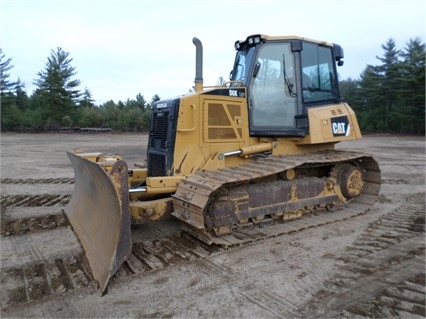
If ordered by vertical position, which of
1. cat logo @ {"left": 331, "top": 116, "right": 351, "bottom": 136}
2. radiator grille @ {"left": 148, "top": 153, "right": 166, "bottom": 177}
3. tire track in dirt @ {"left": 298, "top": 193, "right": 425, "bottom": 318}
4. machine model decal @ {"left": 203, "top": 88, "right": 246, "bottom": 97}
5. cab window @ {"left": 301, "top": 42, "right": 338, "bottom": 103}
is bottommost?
tire track in dirt @ {"left": 298, "top": 193, "right": 425, "bottom": 318}

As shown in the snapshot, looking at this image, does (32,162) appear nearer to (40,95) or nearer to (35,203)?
(35,203)

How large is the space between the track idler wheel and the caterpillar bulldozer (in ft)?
0.06

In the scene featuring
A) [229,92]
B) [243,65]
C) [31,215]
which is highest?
[243,65]

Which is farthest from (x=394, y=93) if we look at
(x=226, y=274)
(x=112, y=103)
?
(x=226, y=274)

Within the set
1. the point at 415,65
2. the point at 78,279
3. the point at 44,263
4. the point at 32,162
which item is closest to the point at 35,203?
the point at 44,263

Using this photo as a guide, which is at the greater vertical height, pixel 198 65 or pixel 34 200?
pixel 198 65

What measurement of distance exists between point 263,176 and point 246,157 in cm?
76

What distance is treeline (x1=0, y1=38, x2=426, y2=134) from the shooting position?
1377 inches

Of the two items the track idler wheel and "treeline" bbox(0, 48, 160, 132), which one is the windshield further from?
"treeline" bbox(0, 48, 160, 132)

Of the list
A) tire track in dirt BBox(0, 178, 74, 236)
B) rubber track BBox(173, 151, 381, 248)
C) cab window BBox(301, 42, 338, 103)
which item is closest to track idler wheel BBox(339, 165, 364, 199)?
rubber track BBox(173, 151, 381, 248)

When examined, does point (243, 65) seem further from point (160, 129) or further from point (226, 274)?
point (226, 274)

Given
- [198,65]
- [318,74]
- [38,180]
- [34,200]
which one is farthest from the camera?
[38,180]

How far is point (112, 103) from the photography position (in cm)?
4044

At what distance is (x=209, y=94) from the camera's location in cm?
552
